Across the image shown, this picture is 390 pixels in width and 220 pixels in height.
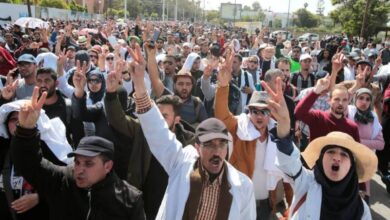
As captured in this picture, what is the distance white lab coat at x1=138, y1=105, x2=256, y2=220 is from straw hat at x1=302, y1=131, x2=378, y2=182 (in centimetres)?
54

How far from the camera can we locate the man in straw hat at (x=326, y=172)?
2.70 m

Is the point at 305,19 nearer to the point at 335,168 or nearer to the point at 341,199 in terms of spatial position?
the point at 335,168

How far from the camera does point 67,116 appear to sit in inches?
173

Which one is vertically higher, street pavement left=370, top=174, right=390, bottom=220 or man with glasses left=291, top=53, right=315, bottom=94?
man with glasses left=291, top=53, right=315, bottom=94

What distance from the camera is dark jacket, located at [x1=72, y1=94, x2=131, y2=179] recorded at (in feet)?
13.0

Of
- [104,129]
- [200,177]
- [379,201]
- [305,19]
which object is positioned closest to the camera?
[200,177]

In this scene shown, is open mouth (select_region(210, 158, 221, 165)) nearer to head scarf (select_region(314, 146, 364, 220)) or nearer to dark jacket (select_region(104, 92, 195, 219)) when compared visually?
head scarf (select_region(314, 146, 364, 220))

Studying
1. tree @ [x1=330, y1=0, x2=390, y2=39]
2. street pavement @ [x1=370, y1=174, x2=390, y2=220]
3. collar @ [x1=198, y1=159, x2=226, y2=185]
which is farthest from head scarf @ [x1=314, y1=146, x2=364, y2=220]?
tree @ [x1=330, y1=0, x2=390, y2=39]

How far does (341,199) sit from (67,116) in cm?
290

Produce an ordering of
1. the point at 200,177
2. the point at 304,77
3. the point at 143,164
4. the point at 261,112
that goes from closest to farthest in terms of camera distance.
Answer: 1. the point at 200,177
2. the point at 143,164
3. the point at 261,112
4. the point at 304,77

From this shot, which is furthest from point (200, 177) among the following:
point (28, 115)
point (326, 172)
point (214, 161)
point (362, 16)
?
point (362, 16)

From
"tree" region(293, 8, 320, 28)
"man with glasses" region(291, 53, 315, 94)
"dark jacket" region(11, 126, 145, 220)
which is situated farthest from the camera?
"tree" region(293, 8, 320, 28)

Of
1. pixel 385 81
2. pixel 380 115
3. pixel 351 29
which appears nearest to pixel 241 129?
pixel 380 115

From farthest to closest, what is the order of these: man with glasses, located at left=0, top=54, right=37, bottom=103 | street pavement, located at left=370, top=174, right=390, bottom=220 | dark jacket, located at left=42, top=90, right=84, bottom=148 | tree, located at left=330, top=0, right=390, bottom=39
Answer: tree, located at left=330, top=0, right=390, bottom=39 < street pavement, located at left=370, top=174, right=390, bottom=220 < man with glasses, located at left=0, top=54, right=37, bottom=103 < dark jacket, located at left=42, top=90, right=84, bottom=148
